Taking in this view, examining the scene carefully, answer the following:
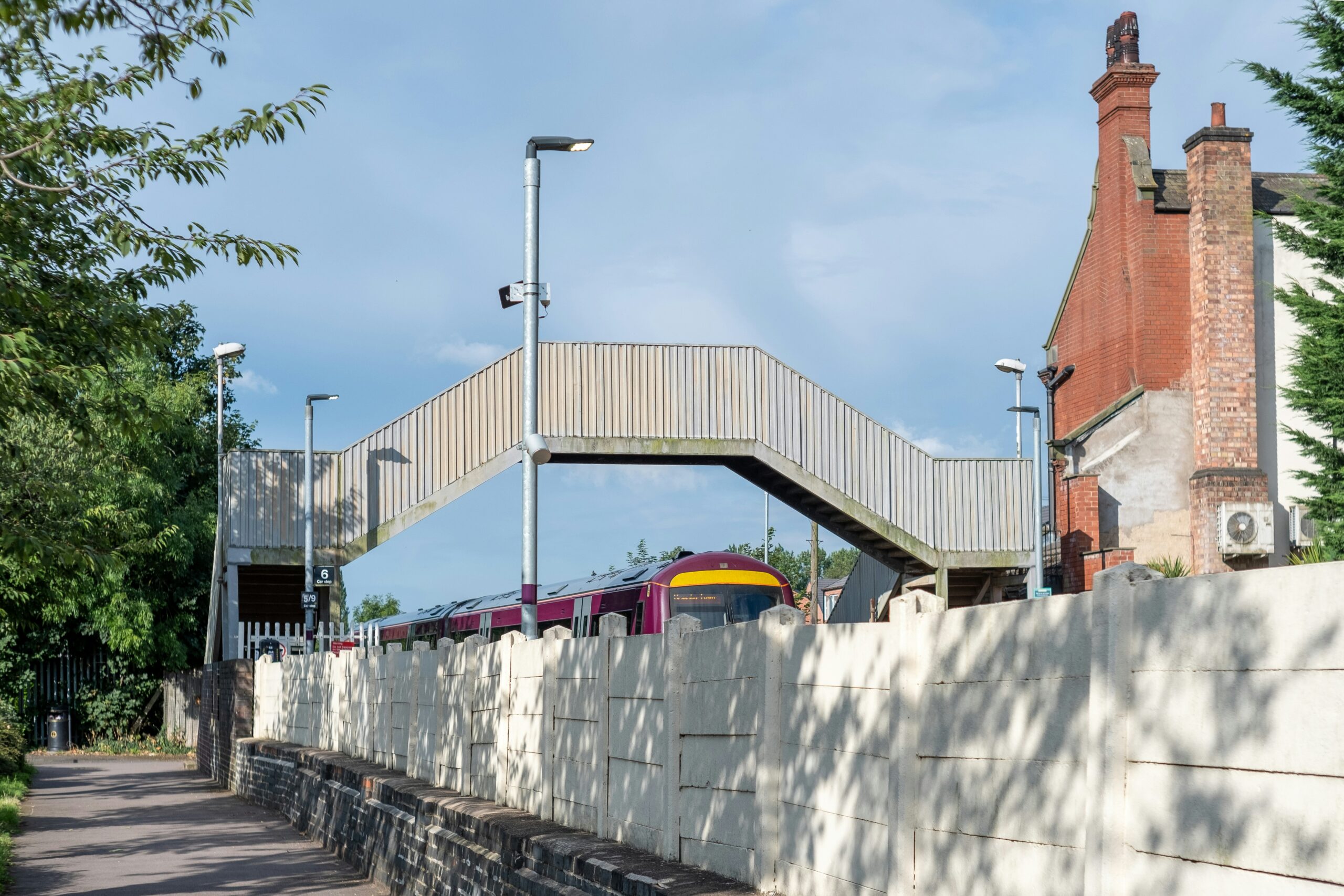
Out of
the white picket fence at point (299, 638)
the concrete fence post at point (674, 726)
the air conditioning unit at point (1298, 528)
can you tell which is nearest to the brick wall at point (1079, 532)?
the air conditioning unit at point (1298, 528)

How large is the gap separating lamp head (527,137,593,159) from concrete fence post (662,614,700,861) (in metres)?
8.69

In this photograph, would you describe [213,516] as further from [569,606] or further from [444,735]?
[444,735]

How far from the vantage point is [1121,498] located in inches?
1243

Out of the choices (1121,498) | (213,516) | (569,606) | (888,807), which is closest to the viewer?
(888,807)

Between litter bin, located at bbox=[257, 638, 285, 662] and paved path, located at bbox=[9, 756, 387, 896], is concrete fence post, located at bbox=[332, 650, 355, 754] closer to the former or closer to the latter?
paved path, located at bbox=[9, 756, 387, 896]

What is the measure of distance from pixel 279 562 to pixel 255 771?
22.7ft

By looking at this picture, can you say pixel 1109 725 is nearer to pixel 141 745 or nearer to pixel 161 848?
pixel 161 848

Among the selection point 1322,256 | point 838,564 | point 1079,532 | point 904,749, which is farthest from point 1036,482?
point 838,564

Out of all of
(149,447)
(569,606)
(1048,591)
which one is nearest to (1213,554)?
(1048,591)

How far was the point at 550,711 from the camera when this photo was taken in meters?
10.0

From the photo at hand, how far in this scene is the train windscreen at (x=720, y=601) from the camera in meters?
22.8

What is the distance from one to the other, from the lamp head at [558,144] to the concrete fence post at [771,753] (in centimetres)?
972

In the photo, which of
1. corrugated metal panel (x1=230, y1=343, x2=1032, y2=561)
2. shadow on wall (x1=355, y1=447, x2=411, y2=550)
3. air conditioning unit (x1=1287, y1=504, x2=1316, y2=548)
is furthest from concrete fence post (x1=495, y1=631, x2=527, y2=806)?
air conditioning unit (x1=1287, y1=504, x2=1316, y2=548)

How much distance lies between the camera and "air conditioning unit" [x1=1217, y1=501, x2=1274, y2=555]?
92.4 feet
